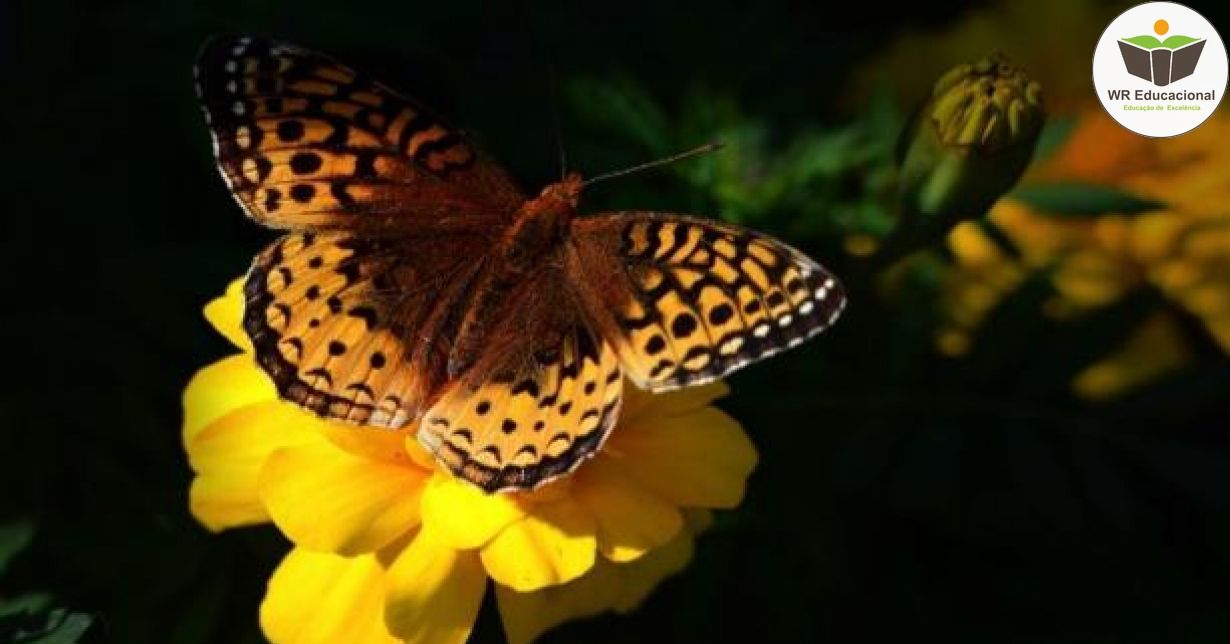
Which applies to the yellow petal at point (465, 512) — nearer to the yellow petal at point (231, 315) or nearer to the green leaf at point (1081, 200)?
the yellow petal at point (231, 315)

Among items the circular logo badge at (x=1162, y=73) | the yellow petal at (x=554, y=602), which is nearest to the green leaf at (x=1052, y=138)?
the circular logo badge at (x=1162, y=73)

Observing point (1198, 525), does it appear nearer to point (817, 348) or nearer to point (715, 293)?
point (817, 348)

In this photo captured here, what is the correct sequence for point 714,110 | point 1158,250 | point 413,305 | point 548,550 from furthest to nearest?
point 1158,250, point 714,110, point 413,305, point 548,550

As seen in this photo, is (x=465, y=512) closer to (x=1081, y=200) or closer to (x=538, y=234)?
(x=538, y=234)

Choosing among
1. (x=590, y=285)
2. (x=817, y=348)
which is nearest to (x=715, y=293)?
(x=590, y=285)

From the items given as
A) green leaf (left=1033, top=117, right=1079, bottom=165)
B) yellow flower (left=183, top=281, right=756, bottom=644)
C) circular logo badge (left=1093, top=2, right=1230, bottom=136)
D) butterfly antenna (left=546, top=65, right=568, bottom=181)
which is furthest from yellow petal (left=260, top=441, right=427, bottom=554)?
circular logo badge (left=1093, top=2, right=1230, bottom=136)
